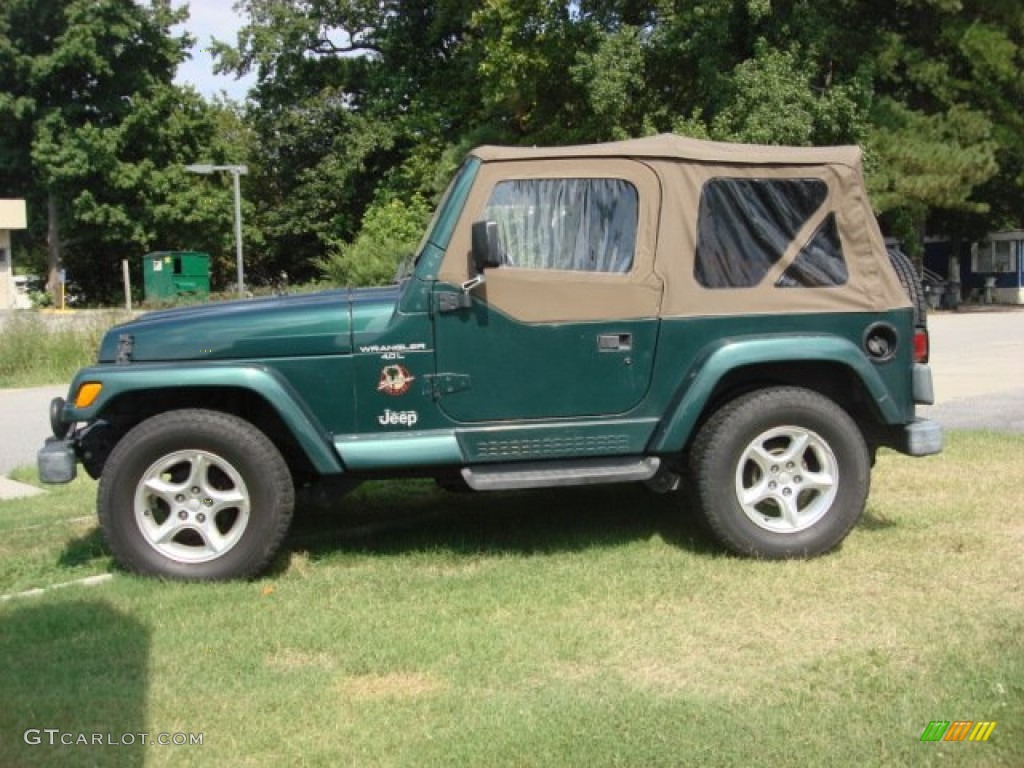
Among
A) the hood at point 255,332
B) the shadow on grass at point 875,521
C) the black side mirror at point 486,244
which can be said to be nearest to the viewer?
the black side mirror at point 486,244

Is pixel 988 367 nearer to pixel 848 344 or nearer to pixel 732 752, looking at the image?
pixel 848 344

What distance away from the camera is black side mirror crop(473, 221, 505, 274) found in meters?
5.01

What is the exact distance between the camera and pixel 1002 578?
194 inches

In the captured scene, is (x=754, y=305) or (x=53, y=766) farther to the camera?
(x=754, y=305)

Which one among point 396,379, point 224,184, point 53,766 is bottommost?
point 53,766

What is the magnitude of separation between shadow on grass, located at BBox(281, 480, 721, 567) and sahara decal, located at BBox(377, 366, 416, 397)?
3.36 feet

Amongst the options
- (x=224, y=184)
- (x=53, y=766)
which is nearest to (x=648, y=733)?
(x=53, y=766)

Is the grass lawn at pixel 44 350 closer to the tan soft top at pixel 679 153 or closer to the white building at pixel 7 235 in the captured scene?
the tan soft top at pixel 679 153

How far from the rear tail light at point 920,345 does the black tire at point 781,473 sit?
545 mm

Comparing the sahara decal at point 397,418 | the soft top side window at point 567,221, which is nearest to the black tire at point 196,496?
the sahara decal at point 397,418

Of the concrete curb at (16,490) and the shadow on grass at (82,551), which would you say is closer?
the shadow on grass at (82,551)

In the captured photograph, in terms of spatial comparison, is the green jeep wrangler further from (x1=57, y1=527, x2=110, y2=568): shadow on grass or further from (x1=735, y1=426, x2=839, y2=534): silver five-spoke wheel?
(x1=57, y1=527, x2=110, y2=568): shadow on grass

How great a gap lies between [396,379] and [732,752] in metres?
2.47

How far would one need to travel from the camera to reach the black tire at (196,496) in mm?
5062
